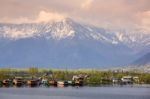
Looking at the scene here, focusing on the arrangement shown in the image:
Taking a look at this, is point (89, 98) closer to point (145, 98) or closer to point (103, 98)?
point (103, 98)

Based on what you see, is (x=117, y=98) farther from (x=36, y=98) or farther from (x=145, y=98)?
(x=36, y=98)

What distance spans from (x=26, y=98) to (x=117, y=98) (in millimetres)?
22551

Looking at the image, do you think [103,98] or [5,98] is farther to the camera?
[103,98]

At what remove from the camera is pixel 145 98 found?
134625 millimetres

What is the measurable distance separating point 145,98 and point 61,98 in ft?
67.4

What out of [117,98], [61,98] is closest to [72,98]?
[61,98]

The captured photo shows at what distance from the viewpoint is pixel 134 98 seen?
13462cm

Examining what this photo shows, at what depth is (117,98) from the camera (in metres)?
134

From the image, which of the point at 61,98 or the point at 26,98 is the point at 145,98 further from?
the point at 26,98

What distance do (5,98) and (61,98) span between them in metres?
14.0

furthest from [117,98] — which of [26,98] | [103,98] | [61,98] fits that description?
[26,98]

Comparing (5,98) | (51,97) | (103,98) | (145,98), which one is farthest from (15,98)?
(145,98)

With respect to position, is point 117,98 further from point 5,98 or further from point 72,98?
point 5,98

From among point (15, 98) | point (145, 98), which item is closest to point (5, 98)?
point (15, 98)
